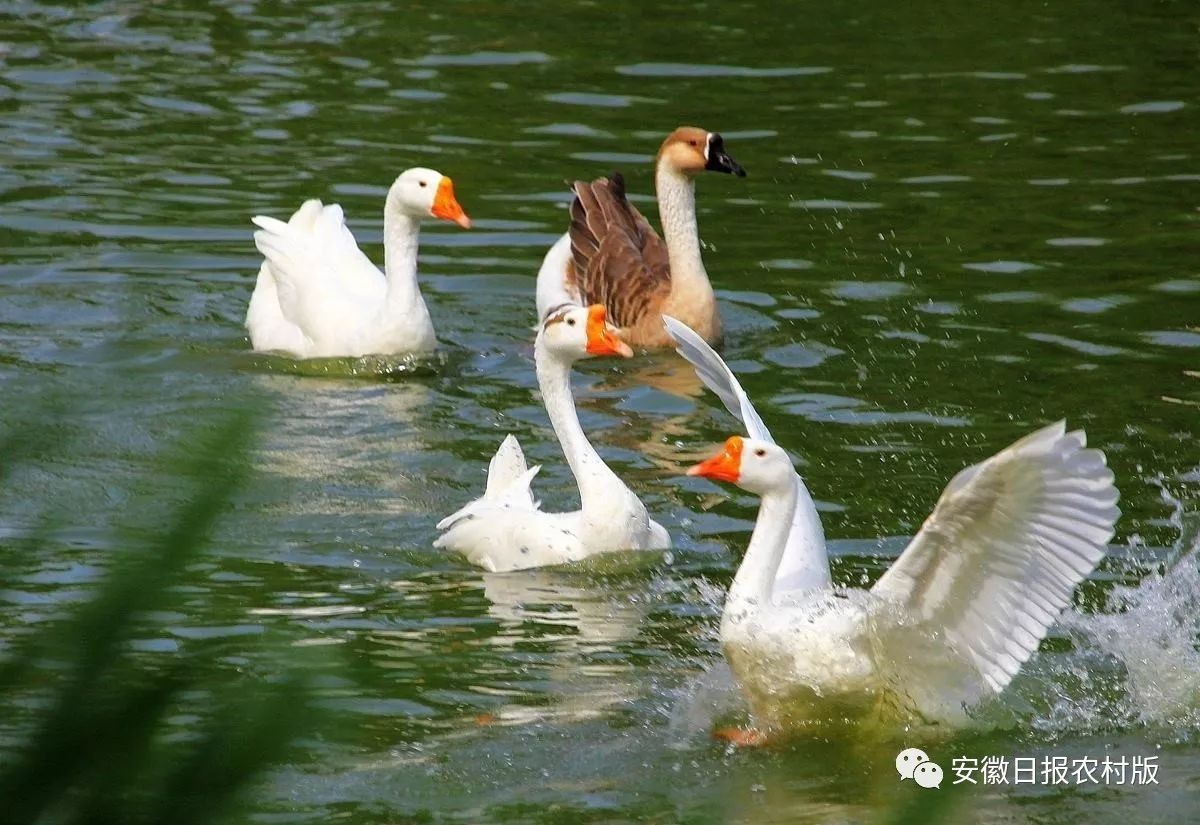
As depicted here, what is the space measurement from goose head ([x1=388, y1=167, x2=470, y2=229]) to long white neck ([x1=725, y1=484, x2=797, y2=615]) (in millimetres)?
4543

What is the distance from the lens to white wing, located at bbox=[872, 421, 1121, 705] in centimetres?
517

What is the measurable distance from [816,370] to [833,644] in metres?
4.14

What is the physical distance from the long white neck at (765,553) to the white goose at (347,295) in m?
4.35

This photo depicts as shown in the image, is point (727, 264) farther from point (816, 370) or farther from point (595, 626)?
point (595, 626)

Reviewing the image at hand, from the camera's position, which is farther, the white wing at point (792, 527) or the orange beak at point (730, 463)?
the white wing at point (792, 527)

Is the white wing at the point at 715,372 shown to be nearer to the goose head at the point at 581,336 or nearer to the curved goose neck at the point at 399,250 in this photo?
the goose head at the point at 581,336

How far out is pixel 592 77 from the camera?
1555 centimetres

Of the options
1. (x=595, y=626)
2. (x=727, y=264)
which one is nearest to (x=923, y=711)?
(x=595, y=626)

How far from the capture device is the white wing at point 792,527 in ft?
21.1

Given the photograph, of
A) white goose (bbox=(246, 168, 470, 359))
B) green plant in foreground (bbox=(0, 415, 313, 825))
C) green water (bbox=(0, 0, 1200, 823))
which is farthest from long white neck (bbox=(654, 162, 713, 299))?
green plant in foreground (bbox=(0, 415, 313, 825))

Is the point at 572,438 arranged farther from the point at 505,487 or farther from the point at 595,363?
the point at 595,363

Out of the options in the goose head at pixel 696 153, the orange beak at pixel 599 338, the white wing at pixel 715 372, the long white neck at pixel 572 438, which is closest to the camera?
the white wing at pixel 715 372

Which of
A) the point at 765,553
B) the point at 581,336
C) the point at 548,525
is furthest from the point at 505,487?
the point at 765,553

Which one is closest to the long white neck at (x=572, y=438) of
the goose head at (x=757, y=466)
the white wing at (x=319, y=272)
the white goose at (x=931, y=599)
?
the white goose at (x=931, y=599)
